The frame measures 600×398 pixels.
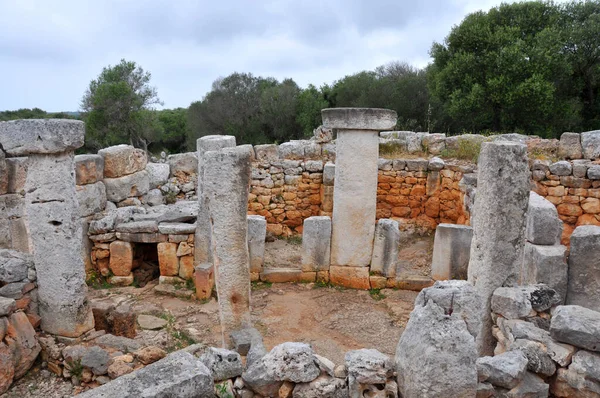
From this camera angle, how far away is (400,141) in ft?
37.9

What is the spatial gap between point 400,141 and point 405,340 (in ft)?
28.7

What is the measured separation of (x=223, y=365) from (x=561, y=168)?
7822mm

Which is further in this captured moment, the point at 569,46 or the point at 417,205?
the point at 569,46

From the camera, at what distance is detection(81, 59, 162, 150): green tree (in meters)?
23.2

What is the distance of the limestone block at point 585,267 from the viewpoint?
4.64 m

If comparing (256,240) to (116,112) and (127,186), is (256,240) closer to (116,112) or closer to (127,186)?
(127,186)

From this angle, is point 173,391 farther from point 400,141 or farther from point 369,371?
point 400,141

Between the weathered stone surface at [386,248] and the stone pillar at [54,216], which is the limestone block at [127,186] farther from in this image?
the weathered stone surface at [386,248]

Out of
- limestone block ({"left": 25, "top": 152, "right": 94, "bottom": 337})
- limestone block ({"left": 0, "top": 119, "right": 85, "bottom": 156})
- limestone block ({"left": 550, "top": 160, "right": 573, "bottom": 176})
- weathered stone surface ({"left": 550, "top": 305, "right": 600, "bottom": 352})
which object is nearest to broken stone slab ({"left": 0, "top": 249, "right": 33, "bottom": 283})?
limestone block ({"left": 25, "top": 152, "right": 94, "bottom": 337})

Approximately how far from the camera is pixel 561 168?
8.74m

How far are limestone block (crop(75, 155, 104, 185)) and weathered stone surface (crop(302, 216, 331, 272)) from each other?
3788 millimetres

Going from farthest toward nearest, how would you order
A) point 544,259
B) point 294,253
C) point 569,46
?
1. point 569,46
2. point 294,253
3. point 544,259

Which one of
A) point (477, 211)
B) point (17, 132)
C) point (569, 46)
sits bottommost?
point (477, 211)

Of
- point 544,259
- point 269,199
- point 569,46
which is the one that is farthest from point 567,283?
point 569,46
